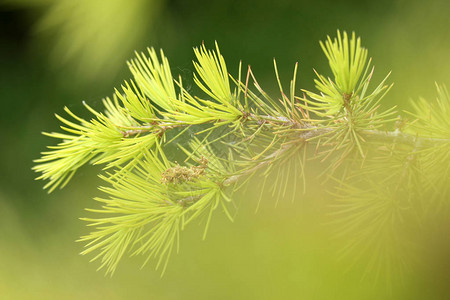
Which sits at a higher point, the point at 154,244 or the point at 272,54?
the point at 272,54

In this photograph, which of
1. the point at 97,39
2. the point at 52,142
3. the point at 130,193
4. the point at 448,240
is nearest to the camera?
the point at 130,193

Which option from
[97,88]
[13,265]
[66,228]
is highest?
[97,88]

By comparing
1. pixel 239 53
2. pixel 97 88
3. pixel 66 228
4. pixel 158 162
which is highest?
pixel 239 53

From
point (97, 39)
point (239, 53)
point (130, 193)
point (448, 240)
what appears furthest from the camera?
point (239, 53)

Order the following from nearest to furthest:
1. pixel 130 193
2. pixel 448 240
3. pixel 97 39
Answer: pixel 130 193, pixel 448 240, pixel 97 39

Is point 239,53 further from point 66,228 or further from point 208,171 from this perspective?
point 208,171

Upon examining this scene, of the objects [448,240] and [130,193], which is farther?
[448,240]

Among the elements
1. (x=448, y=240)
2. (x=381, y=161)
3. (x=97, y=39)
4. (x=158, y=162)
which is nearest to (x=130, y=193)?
(x=158, y=162)

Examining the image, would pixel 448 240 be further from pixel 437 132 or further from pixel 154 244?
pixel 154 244

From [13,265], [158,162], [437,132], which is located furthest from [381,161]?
[13,265]
